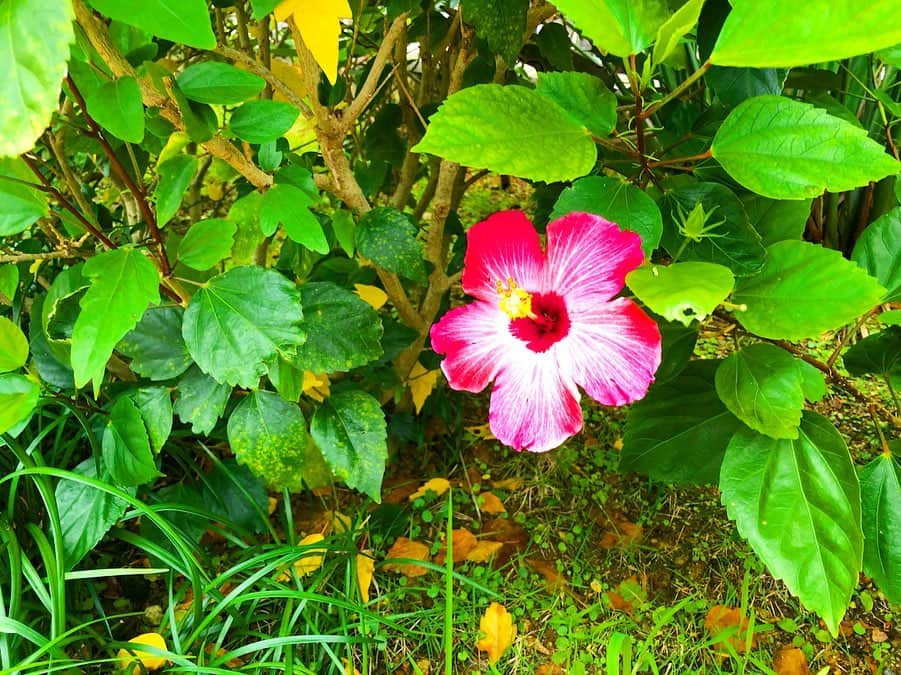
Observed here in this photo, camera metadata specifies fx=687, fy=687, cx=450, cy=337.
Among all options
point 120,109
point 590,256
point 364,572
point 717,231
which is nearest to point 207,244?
point 120,109

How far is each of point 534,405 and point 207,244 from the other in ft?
1.33

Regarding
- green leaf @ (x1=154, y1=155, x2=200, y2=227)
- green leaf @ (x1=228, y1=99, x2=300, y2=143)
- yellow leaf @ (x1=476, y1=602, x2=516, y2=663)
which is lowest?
yellow leaf @ (x1=476, y1=602, x2=516, y2=663)

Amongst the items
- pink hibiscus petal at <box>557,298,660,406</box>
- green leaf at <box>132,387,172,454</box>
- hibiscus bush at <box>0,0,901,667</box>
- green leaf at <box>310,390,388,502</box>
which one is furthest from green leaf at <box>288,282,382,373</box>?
pink hibiscus petal at <box>557,298,660,406</box>

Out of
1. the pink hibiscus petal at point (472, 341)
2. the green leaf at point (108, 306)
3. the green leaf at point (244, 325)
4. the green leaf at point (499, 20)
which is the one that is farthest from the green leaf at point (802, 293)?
the green leaf at point (108, 306)

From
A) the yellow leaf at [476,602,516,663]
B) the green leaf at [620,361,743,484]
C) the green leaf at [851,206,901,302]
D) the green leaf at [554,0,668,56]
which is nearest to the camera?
the green leaf at [554,0,668,56]

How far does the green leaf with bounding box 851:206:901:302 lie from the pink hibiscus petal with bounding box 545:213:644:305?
34 centimetres

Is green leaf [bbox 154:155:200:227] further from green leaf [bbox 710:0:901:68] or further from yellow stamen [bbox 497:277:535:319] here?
green leaf [bbox 710:0:901:68]

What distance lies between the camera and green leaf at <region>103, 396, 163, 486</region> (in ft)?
2.90

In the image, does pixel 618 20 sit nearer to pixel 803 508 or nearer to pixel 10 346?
pixel 803 508

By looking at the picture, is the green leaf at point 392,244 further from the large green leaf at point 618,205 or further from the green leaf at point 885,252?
the green leaf at point 885,252

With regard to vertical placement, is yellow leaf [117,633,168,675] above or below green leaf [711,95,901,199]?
below

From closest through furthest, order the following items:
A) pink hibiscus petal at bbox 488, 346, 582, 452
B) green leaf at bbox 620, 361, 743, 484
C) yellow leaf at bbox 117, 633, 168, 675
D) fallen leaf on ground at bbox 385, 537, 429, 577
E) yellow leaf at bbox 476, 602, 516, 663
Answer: pink hibiscus petal at bbox 488, 346, 582, 452 < green leaf at bbox 620, 361, 743, 484 < yellow leaf at bbox 117, 633, 168, 675 < yellow leaf at bbox 476, 602, 516, 663 < fallen leaf on ground at bbox 385, 537, 429, 577

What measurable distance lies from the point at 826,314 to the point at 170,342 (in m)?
0.75

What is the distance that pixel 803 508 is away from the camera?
0.69 meters
